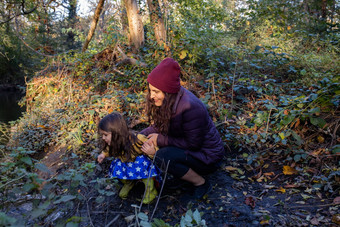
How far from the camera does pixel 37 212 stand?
4.25 ft

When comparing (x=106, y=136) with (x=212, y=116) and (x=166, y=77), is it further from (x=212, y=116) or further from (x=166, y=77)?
(x=212, y=116)

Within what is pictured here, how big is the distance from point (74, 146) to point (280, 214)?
304 centimetres

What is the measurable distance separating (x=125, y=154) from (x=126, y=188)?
1.28 ft

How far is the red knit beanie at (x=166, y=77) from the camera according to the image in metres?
2.25

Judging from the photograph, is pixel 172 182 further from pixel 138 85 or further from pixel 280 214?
pixel 138 85

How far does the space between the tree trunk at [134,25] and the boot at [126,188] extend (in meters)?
4.95

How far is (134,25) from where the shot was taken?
693 cm

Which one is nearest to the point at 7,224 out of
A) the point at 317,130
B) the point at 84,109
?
the point at 317,130

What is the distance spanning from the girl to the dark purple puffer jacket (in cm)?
27

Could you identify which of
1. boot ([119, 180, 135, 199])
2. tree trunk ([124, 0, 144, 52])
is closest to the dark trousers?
boot ([119, 180, 135, 199])

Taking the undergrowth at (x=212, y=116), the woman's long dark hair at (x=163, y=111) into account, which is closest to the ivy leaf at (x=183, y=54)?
the undergrowth at (x=212, y=116)

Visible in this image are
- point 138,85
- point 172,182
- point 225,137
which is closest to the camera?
point 172,182

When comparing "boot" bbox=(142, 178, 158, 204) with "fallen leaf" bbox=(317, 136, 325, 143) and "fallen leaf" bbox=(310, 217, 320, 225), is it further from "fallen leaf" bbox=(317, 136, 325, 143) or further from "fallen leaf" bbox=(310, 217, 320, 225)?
"fallen leaf" bbox=(317, 136, 325, 143)

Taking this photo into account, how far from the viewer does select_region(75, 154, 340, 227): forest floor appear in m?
2.01
